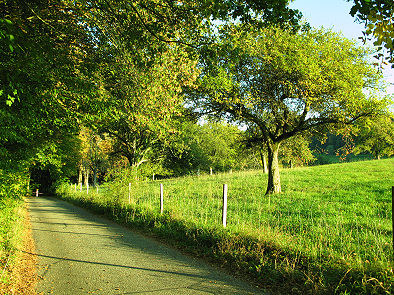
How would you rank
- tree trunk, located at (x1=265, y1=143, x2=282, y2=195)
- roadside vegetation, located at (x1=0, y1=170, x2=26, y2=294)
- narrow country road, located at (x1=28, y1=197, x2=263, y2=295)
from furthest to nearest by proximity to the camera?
tree trunk, located at (x1=265, y1=143, x2=282, y2=195)
roadside vegetation, located at (x1=0, y1=170, x2=26, y2=294)
narrow country road, located at (x1=28, y1=197, x2=263, y2=295)

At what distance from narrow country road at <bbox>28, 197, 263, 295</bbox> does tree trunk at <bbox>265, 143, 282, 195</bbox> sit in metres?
8.82

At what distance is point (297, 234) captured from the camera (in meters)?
7.11

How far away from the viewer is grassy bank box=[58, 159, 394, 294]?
14.7 feet

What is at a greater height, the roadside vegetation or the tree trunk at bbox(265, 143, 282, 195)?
the tree trunk at bbox(265, 143, 282, 195)

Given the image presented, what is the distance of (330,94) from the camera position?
1334 cm

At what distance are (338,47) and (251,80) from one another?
480 cm

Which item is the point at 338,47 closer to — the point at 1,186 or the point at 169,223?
the point at 169,223

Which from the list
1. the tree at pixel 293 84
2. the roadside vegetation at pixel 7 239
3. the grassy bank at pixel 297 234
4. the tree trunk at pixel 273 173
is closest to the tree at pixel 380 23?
the grassy bank at pixel 297 234

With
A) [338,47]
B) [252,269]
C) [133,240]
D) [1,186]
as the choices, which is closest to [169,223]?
[133,240]

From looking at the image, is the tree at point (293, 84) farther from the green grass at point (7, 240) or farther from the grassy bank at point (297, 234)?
the green grass at point (7, 240)

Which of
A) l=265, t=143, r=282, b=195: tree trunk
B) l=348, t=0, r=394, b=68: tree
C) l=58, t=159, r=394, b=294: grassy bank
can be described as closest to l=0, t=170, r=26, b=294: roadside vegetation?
l=58, t=159, r=394, b=294: grassy bank

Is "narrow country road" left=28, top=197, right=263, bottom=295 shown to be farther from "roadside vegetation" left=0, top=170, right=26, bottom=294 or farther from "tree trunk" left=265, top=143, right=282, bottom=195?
"tree trunk" left=265, top=143, right=282, bottom=195

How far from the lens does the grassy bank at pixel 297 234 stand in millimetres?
4477

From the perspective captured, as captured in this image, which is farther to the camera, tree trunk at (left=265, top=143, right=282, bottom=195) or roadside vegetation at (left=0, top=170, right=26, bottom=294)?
tree trunk at (left=265, top=143, right=282, bottom=195)
